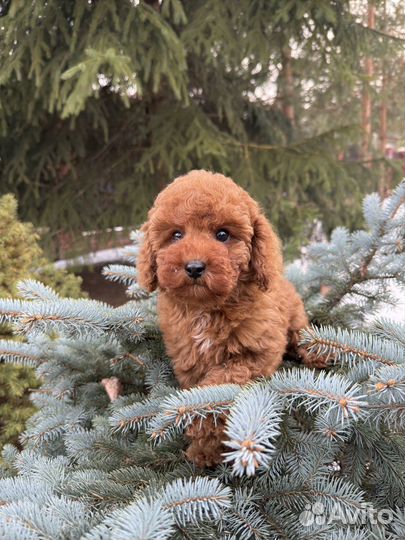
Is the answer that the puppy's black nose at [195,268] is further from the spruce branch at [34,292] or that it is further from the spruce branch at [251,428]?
the spruce branch at [34,292]

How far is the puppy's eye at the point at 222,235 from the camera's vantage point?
1322mm

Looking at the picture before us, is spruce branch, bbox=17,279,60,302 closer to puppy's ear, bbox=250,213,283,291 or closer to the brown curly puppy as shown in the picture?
the brown curly puppy

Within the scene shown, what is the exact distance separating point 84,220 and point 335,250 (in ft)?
10.2

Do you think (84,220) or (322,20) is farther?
(84,220)

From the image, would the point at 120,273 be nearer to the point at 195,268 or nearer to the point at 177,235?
the point at 177,235

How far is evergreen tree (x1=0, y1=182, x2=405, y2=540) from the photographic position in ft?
3.01

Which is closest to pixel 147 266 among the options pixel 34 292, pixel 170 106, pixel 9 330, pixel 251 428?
pixel 34 292

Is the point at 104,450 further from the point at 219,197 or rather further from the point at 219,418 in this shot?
the point at 219,197

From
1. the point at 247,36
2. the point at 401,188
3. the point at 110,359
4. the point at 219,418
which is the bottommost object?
the point at 110,359

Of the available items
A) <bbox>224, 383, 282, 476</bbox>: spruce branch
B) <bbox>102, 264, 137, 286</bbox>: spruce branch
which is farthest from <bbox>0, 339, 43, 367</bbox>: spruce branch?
<bbox>224, 383, 282, 476</bbox>: spruce branch

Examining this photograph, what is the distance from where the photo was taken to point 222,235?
52.3 inches

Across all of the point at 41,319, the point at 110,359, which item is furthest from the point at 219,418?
the point at 110,359

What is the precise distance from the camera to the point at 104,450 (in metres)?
1.39

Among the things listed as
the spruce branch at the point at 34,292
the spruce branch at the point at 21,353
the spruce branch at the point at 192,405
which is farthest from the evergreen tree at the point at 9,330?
the spruce branch at the point at 192,405
